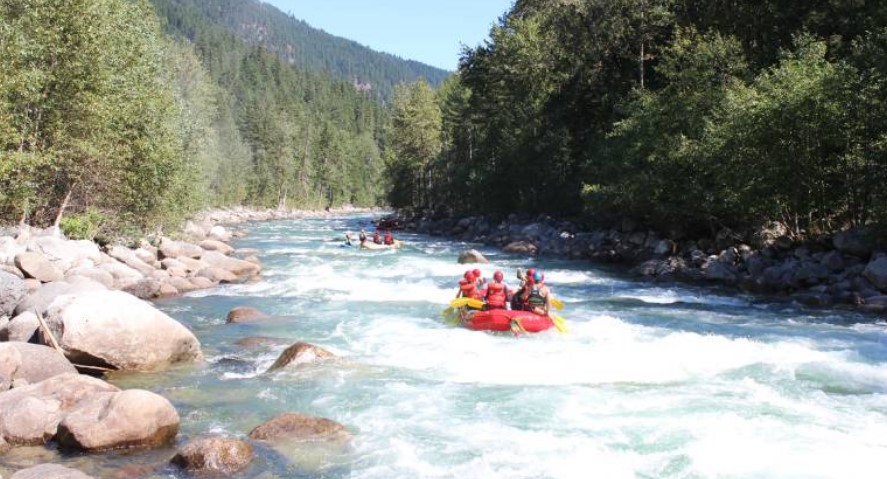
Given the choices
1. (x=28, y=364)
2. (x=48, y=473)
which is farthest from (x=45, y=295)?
(x=48, y=473)

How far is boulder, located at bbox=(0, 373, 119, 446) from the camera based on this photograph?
273 inches

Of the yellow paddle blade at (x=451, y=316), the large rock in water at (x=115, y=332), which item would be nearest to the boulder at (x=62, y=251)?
the large rock in water at (x=115, y=332)

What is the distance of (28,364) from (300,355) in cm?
359

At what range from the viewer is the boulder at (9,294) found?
36.6 feet

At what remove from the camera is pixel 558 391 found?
30.8 feet

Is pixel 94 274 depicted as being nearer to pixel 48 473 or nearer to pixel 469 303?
pixel 469 303

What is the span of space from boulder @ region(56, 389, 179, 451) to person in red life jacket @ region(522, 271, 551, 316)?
25.0 feet

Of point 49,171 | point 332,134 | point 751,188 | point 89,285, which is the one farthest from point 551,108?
point 332,134

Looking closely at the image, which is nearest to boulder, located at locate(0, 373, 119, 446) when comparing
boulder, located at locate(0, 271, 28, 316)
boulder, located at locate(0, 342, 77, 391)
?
boulder, located at locate(0, 342, 77, 391)

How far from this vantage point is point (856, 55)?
1745 centimetres

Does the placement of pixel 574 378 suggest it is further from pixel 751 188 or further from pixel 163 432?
pixel 751 188

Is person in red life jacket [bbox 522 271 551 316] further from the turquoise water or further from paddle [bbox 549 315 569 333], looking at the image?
the turquoise water

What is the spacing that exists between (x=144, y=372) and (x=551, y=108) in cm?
2978

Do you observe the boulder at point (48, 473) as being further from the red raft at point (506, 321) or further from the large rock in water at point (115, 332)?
the red raft at point (506, 321)
